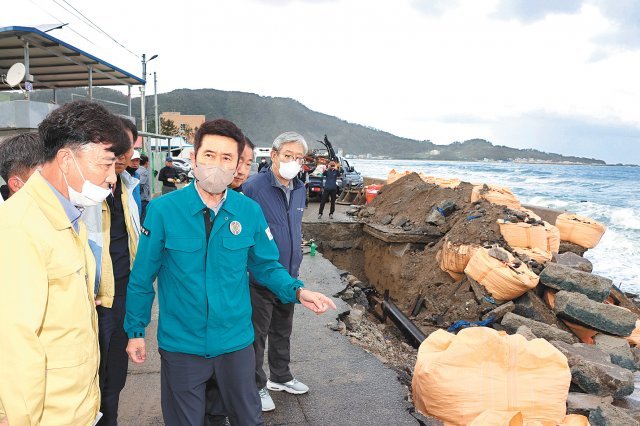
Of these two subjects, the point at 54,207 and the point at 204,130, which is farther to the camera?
the point at 204,130

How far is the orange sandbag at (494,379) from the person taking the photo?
280 cm

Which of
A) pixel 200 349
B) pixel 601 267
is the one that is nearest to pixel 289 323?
pixel 200 349

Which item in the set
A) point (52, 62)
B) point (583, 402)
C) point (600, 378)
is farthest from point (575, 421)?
point (52, 62)

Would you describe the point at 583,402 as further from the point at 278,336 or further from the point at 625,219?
the point at 625,219

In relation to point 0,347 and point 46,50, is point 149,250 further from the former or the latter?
point 46,50

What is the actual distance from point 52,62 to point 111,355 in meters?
10.4

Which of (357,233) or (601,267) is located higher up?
(357,233)

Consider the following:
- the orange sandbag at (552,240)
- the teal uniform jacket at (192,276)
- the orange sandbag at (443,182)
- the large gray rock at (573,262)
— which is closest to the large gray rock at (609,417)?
the teal uniform jacket at (192,276)

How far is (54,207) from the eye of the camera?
4.51ft

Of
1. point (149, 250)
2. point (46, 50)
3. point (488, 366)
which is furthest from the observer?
point (46, 50)

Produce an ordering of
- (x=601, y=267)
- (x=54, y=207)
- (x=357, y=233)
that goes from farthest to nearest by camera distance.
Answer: (x=601, y=267)
(x=357, y=233)
(x=54, y=207)

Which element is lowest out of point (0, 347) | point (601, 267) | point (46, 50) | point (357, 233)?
point (601, 267)

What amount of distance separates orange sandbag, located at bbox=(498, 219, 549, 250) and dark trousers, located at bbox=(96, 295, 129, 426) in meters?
6.62

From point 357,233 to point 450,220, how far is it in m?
2.85
